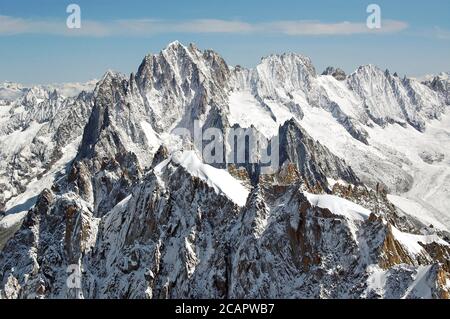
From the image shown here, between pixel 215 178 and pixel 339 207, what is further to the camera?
pixel 215 178

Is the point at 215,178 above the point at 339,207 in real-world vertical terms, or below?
below

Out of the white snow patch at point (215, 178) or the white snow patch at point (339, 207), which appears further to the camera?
the white snow patch at point (215, 178)

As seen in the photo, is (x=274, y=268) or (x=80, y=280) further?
(x=80, y=280)

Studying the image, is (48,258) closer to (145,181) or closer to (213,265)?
(145,181)

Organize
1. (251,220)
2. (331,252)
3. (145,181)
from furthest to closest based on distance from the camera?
(145,181), (251,220), (331,252)

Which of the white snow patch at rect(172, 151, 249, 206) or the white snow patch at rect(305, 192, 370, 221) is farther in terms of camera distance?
the white snow patch at rect(172, 151, 249, 206)

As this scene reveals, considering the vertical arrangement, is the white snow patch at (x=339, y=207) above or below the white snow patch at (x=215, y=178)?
above

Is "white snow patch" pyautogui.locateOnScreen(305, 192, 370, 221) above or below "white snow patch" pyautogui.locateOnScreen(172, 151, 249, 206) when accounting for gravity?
above

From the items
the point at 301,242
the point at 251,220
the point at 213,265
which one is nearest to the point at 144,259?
the point at 213,265
